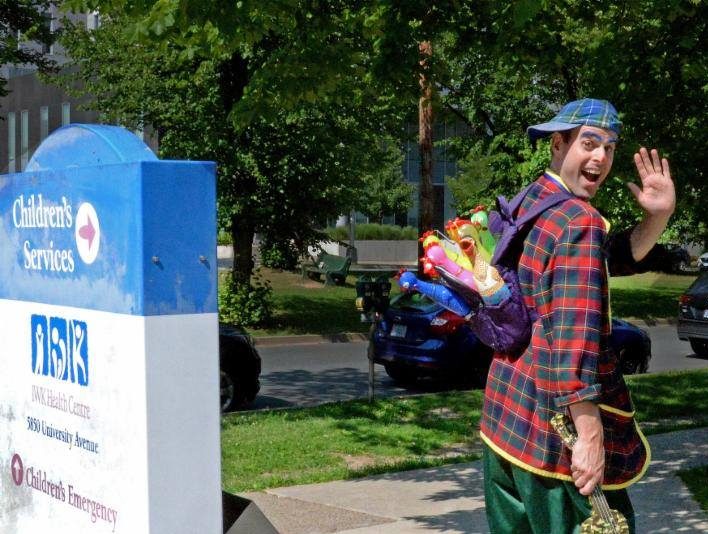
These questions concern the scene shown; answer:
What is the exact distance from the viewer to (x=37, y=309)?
11.6 feet

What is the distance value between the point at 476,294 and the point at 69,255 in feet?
4.46

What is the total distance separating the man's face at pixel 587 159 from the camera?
3.74 metres

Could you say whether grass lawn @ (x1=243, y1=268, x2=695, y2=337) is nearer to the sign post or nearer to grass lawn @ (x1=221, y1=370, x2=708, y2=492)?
grass lawn @ (x1=221, y1=370, x2=708, y2=492)

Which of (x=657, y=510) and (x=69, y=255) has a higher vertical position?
(x=69, y=255)

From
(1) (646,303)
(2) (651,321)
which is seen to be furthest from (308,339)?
(1) (646,303)

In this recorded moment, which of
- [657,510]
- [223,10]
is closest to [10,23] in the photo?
[223,10]

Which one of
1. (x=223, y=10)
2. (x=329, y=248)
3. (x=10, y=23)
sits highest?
(x=10, y=23)

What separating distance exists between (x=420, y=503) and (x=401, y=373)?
7793mm

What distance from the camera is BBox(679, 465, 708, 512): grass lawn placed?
6.99m

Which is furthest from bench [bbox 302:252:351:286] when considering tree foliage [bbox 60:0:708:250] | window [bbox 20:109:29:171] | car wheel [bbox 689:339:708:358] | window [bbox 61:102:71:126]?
window [bbox 20:109:29:171]

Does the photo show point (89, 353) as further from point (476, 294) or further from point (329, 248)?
point (329, 248)

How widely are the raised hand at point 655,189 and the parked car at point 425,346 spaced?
9.86 m

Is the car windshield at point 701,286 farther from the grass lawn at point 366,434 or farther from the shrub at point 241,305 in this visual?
the shrub at point 241,305

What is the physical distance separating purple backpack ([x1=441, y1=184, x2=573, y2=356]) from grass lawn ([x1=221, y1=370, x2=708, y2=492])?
4.30m
